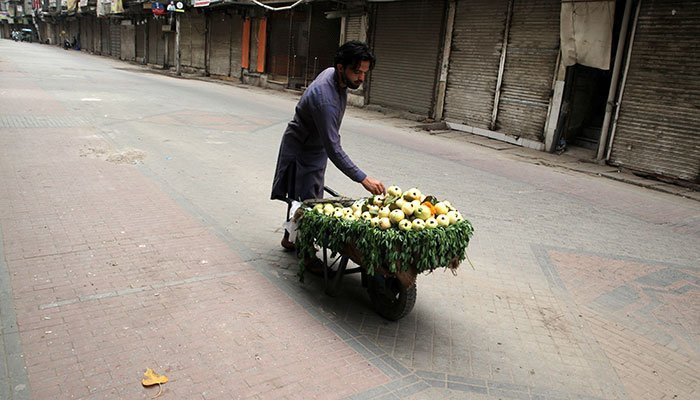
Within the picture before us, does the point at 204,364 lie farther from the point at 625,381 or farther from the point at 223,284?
the point at 625,381

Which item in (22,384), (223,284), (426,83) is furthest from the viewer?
(426,83)

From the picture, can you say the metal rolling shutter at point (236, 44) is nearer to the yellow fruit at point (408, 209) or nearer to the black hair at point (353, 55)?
the black hair at point (353, 55)

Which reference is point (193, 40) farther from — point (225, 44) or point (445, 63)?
point (445, 63)

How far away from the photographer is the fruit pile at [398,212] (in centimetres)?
345

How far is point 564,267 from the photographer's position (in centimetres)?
530

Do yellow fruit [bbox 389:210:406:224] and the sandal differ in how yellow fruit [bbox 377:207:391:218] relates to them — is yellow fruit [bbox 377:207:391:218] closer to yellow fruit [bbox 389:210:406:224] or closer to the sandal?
yellow fruit [bbox 389:210:406:224]

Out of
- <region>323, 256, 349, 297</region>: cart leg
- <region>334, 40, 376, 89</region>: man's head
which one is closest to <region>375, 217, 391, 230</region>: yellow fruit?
<region>323, 256, 349, 297</region>: cart leg

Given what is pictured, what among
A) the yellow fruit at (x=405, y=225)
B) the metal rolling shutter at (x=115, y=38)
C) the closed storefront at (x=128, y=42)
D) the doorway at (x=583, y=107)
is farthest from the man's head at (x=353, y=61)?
the metal rolling shutter at (x=115, y=38)

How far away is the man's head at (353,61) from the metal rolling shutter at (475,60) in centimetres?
1093

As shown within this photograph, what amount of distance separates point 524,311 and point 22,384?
11.2ft

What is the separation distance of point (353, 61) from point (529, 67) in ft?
34.1

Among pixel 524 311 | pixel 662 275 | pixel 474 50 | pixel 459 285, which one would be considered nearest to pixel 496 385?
pixel 524 311

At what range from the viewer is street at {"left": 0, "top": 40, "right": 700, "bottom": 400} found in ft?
10.3

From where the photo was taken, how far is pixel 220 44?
29.0m
